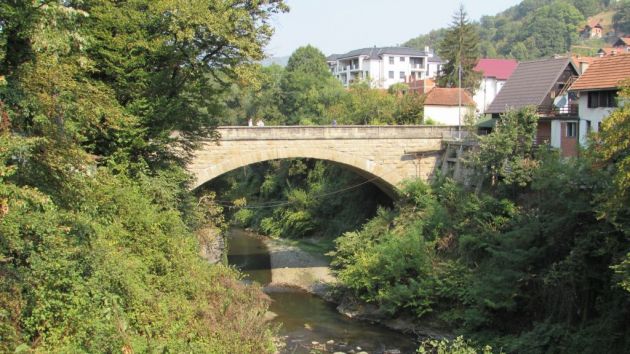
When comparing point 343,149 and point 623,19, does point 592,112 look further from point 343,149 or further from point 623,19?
point 623,19

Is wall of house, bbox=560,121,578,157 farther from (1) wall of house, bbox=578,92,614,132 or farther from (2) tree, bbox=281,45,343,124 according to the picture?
(2) tree, bbox=281,45,343,124

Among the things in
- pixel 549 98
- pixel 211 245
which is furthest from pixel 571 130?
pixel 211 245

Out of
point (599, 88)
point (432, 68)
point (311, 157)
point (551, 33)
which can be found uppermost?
point (551, 33)

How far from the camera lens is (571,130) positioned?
26.1 metres

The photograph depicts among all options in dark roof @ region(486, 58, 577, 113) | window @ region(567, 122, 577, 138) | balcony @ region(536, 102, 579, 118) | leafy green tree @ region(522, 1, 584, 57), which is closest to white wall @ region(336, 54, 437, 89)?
dark roof @ region(486, 58, 577, 113)

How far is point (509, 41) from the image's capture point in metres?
154

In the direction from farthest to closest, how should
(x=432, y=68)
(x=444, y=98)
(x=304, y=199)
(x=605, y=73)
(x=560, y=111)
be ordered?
(x=432, y=68), (x=444, y=98), (x=304, y=199), (x=560, y=111), (x=605, y=73)

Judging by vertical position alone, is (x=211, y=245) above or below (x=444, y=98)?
below

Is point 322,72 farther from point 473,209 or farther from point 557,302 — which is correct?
point 557,302

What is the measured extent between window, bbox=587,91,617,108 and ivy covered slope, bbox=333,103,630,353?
2419 mm

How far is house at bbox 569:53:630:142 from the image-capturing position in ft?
75.0

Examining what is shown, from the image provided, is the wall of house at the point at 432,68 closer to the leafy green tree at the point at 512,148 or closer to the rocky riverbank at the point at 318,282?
the rocky riverbank at the point at 318,282

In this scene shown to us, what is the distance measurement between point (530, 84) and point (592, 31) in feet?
410

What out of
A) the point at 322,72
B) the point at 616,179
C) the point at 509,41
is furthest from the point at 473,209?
the point at 509,41
